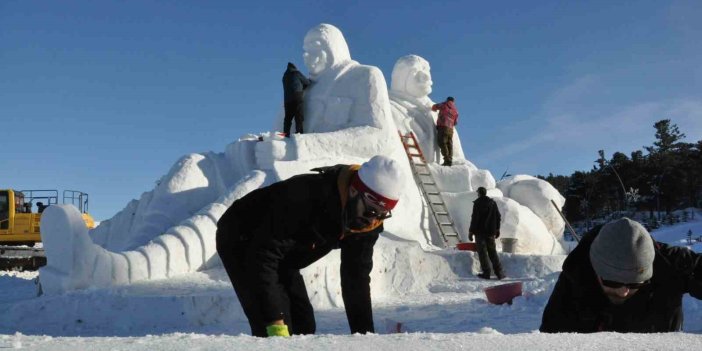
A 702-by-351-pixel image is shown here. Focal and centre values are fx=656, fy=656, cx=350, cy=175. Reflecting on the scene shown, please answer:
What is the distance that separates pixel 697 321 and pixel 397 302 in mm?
2601

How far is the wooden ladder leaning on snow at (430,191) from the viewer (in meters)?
8.25

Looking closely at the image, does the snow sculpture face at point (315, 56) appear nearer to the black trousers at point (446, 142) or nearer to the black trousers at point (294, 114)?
the black trousers at point (294, 114)

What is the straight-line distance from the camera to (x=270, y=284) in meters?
2.80

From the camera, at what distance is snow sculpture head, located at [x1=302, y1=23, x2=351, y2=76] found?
850cm

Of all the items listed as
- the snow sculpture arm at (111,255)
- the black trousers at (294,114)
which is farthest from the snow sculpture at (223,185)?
the black trousers at (294,114)

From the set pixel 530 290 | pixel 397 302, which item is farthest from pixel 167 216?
pixel 530 290

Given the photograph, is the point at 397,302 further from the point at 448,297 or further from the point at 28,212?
the point at 28,212

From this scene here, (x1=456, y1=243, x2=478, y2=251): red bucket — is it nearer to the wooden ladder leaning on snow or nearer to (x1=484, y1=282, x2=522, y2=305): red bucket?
the wooden ladder leaning on snow

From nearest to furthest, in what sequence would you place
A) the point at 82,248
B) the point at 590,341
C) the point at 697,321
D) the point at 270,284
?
the point at 590,341 < the point at 270,284 < the point at 697,321 < the point at 82,248

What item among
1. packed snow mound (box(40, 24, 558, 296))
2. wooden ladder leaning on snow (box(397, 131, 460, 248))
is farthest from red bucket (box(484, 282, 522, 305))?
wooden ladder leaning on snow (box(397, 131, 460, 248))

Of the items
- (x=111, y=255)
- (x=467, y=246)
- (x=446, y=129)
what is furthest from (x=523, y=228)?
(x=111, y=255)

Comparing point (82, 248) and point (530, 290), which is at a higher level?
point (82, 248)

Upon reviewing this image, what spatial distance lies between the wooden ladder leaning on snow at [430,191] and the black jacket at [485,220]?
2.59 feet

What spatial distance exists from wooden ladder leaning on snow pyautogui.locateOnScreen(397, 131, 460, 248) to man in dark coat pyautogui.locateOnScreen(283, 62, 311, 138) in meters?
1.58
